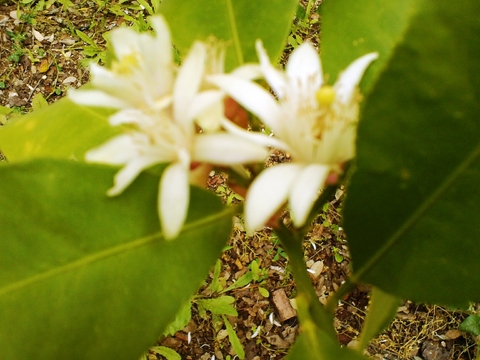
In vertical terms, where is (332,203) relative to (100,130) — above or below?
below

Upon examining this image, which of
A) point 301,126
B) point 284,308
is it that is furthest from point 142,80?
point 284,308

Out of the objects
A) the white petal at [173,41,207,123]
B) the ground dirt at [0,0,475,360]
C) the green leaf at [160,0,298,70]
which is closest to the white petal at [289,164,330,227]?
the white petal at [173,41,207,123]

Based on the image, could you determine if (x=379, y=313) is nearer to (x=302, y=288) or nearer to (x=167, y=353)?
(x=302, y=288)

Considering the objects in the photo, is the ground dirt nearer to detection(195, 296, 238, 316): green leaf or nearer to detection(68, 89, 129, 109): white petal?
detection(195, 296, 238, 316): green leaf

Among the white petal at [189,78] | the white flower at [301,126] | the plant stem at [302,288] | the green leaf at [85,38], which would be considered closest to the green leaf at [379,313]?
the plant stem at [302,288]

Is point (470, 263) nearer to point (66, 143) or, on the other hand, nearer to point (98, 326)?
point (98, 326)

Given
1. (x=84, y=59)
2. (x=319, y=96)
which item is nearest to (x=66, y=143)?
(x=319, y=96)

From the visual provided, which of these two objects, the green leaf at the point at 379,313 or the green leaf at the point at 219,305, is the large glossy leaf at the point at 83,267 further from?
the green leaf at the point at 219,305

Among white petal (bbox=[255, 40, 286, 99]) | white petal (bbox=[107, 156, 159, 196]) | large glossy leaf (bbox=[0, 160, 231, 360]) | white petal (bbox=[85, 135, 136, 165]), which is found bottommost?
large glossy leaf (bbox=[0, 160, 231, 360])
